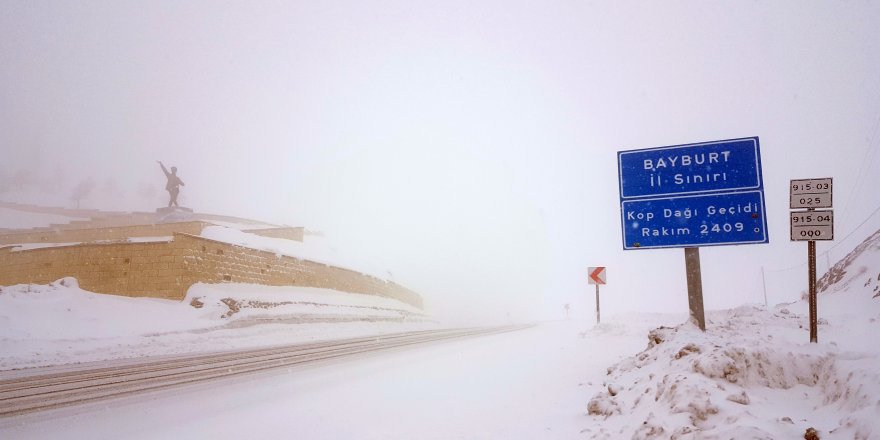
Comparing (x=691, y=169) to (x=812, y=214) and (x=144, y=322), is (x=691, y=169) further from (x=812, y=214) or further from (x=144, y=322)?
(x=144, y=322)

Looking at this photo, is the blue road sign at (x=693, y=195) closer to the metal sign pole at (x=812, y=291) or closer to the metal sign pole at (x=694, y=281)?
the metal sign pole at (x=694, y=281)

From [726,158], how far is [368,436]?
736 cm

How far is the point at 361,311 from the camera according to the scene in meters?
29.3

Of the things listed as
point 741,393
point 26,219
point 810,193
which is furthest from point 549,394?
point 26,219

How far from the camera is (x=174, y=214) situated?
31.8 m

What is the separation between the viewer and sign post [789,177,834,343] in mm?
6828

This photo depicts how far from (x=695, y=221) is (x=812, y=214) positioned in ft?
5.51

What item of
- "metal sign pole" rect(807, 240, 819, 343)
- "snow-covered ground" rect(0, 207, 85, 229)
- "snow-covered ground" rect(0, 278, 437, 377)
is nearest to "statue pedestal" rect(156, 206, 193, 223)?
"snow-covered ground" rect(0, 278, 437, 377)

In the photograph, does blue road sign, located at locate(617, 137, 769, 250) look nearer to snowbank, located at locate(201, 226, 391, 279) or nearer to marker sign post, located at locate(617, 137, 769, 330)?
marker sign post, located at locate(617, 137, 769, 330)

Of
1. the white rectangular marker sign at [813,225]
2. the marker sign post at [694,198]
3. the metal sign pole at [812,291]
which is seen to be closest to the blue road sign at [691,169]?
the marker sign post at [694,198]

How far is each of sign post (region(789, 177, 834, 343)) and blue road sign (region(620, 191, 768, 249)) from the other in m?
0.45

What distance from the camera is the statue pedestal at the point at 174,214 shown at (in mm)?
31453

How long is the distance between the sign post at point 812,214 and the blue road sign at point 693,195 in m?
0.45

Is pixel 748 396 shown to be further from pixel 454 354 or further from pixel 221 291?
pixel 221 291
